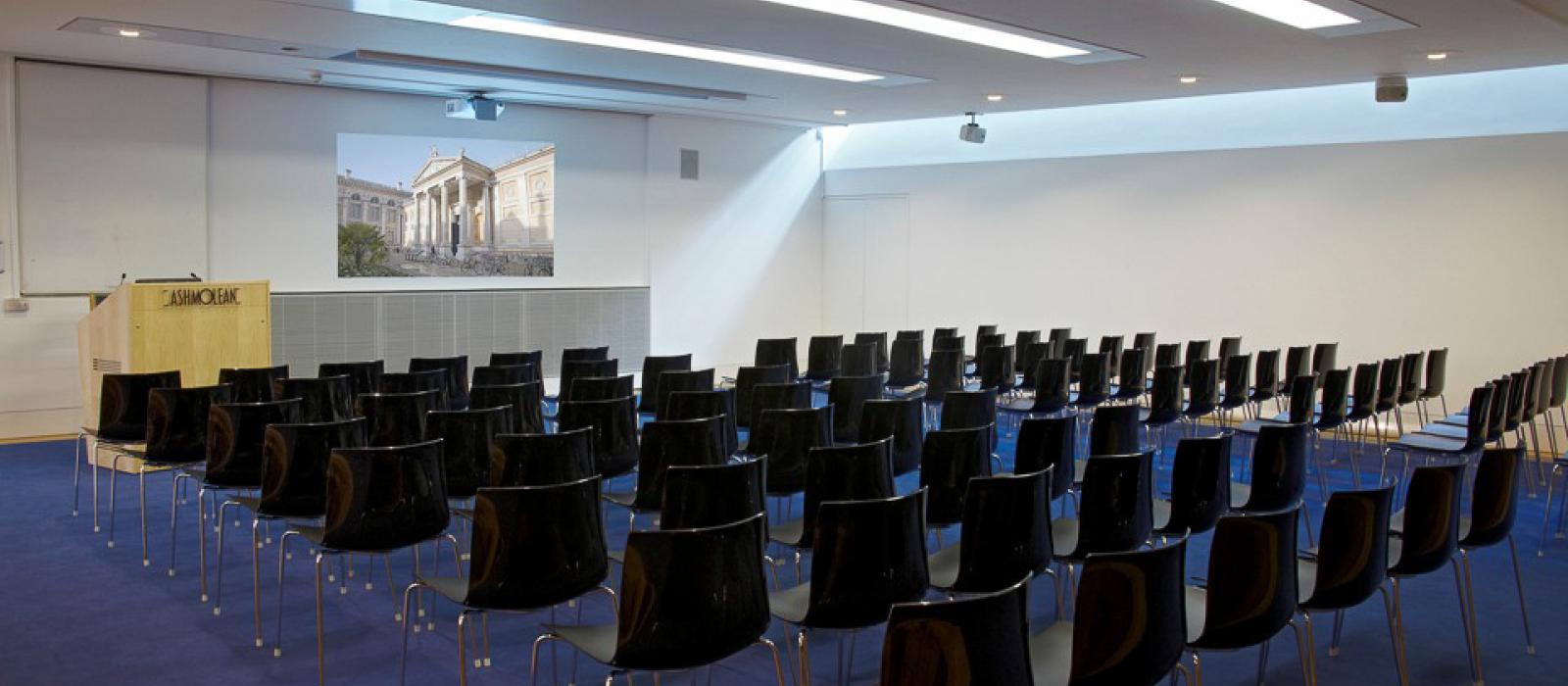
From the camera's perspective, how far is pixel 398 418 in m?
6.64

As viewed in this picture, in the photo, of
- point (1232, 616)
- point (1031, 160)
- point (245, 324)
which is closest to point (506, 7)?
point (245, 324)

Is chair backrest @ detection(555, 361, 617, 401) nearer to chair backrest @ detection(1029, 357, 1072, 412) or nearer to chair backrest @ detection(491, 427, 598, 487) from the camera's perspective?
chair backrest @ detection(1029, 357, 1072, 412)

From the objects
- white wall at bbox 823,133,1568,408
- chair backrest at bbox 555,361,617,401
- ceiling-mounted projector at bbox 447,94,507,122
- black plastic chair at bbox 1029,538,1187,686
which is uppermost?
ceiling-mounted projector at bbox 447,94,507,122

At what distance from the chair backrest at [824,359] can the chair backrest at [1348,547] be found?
→ 266 inches

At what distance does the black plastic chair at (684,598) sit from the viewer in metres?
3.73

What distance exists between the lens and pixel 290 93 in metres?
12.1

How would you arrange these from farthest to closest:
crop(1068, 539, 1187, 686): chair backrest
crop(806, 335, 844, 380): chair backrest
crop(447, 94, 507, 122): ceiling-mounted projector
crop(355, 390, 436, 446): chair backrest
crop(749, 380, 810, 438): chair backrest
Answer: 1. crop(447, 94, 507, 122): ceiling-mounted projector
2. crop(806, 335, 844, 380): chair backrest
3. crop(749, 380, 810, 438): chair backrest
4. crop(355, 390, 436, 446): chair backrest
5. crop(1068, 539, 1187, 686): chair backrest

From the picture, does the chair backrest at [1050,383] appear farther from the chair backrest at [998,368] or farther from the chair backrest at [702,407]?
the chair backrest at [702,407]

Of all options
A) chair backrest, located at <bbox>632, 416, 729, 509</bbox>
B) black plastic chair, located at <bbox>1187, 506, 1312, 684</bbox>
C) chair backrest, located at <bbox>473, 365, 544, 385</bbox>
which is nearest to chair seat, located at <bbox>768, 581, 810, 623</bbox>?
black plastic chair, located at <bbox>1187, 506, 1312, 684</bbox>

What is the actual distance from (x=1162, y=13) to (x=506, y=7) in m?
4.13

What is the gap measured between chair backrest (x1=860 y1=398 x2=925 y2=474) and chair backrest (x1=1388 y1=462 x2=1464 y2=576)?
2.51 m

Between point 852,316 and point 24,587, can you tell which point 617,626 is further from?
point 852,316

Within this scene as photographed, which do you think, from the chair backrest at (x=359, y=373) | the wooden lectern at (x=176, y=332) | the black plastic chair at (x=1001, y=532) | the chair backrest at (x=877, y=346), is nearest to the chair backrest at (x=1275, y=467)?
the black plastic chair at (x=1001, y=532)

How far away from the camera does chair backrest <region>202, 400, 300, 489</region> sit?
20.1 ft
